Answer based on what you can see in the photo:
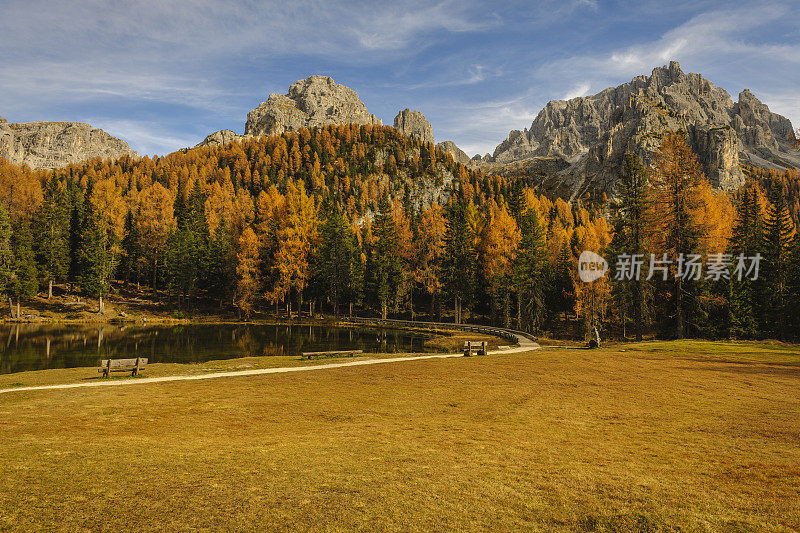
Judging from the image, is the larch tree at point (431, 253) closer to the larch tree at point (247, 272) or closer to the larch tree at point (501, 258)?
the larch tree at point (501, 258)

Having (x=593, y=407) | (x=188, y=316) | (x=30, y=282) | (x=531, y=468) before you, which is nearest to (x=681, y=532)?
(x=531, y=468)

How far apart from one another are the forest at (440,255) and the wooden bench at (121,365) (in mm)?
45448

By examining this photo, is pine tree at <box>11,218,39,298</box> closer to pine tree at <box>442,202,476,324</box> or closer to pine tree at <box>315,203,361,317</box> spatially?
pine tree at <box>315,203,361,317</box>

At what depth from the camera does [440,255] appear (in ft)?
226

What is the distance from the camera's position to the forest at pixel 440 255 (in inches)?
1820

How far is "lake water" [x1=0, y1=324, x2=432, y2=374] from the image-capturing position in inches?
1202

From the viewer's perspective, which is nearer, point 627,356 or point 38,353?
point 627,356

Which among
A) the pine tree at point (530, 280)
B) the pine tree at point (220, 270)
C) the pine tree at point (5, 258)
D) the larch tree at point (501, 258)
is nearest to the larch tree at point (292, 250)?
the pine tree at point (220, 270)

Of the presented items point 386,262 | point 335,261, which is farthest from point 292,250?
point 386,262

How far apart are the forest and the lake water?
15660 mm

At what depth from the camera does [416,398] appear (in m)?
15.3

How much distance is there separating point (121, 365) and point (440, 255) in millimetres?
53045

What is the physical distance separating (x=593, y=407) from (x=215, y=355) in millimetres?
29103

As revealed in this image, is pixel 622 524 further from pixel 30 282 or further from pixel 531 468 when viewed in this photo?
pixel 30 282
